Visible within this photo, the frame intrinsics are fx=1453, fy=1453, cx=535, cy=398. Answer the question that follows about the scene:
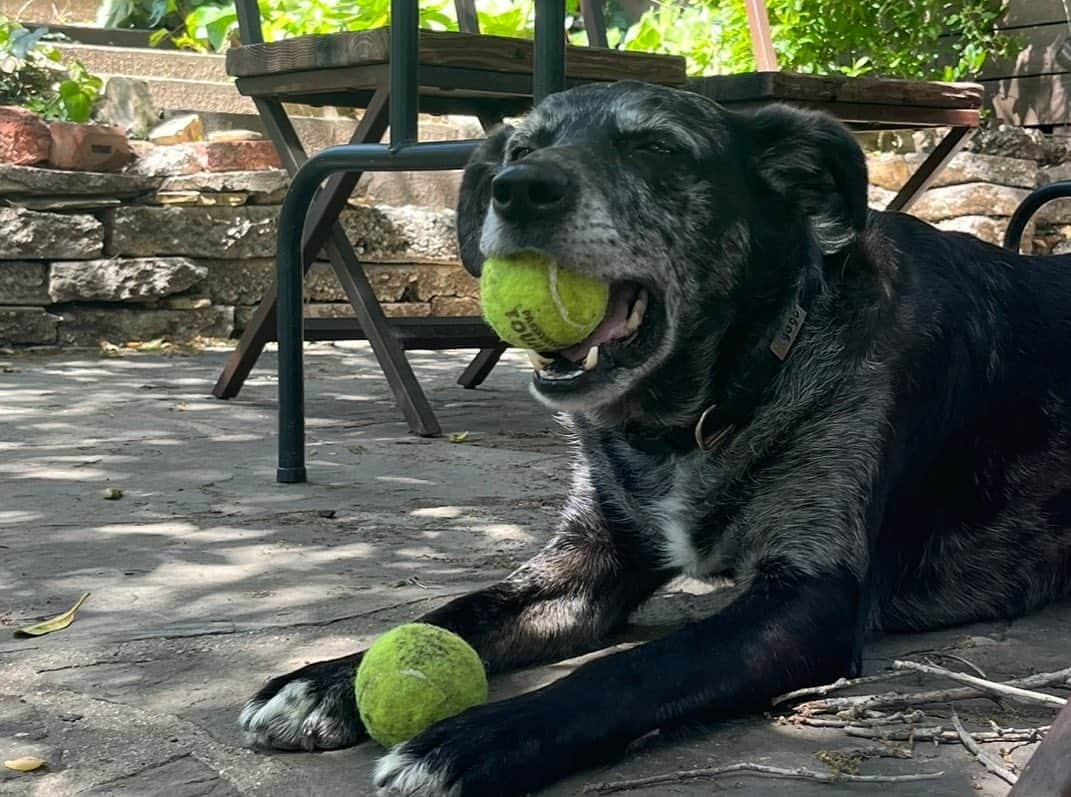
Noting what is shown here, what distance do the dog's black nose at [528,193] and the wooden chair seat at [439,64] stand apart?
201 centimetres

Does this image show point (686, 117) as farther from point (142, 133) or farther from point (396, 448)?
point (142, 133)

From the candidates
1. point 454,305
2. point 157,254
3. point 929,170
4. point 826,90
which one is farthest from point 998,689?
point 454,305

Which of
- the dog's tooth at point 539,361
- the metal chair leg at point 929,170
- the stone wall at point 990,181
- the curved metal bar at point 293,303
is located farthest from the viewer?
Result: the stone wall at point 990,181

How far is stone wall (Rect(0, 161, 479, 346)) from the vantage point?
25.2ft

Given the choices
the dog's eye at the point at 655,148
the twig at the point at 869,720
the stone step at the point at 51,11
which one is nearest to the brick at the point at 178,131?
the stone step at the point at 51,11

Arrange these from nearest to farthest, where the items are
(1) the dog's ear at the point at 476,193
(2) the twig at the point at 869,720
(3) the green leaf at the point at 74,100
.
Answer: (2) the twig at the point at 869,720
(1) the dog's ear at the point at 476,193
(3) the green leaf at the point at 74,100

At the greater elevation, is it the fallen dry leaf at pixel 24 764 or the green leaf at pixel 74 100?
the green leaf at pixel 74 100

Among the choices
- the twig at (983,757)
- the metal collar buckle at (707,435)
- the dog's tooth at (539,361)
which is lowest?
the twig at (983,757)

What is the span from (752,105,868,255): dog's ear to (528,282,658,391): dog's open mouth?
41 centimetres

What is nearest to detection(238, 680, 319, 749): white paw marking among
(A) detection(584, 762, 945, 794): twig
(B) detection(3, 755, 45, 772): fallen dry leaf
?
(B) detection(3, 755, 45, 772): fallen dry leaf

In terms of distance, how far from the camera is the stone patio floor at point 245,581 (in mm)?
2225

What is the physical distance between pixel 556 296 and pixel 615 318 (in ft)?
0.82

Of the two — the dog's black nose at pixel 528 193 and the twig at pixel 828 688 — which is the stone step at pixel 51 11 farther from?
the twig at pixel 828 688

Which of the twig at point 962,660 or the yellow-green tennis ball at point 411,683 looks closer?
the yellow-green tennis ball at point 411,683
